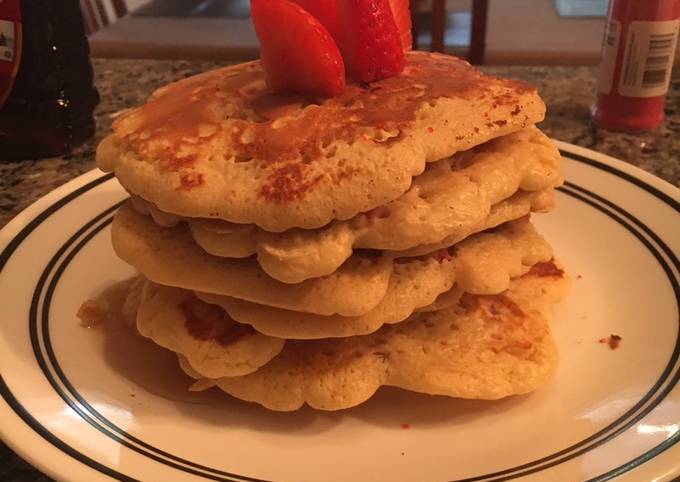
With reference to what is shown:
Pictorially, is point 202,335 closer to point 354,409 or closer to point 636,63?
point 354,409

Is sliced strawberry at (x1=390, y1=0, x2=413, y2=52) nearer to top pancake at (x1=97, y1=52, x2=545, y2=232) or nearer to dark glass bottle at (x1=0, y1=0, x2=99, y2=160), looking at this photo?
top pancake at (x1=97, y1=52, x2=545, y2=232)

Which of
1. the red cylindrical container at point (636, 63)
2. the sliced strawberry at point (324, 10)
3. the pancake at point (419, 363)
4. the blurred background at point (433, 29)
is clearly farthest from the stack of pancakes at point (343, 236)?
the blurred background at point (433, 29)

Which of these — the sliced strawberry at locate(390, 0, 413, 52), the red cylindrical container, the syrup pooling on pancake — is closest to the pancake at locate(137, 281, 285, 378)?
the syrup pooling on pancake

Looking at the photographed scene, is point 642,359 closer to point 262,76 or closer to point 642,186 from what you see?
point 642,186

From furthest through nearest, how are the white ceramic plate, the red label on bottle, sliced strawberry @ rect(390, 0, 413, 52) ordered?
the red label on bottle → sliced strawberry @ rect(390, 0, 413, 52) → the white ceramic plate

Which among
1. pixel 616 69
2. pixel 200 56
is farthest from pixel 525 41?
pixel 616 69
